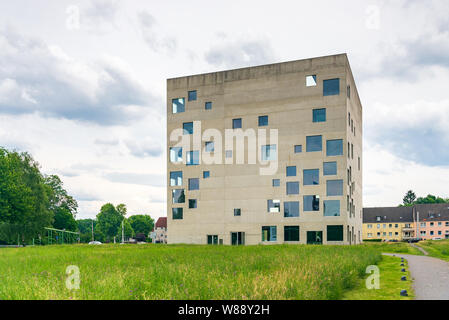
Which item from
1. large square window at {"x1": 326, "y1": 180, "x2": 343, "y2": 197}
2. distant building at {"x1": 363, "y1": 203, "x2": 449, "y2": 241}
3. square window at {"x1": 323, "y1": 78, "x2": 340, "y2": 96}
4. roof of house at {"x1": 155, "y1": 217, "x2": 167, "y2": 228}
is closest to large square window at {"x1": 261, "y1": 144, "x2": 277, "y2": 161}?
large square window at {"x1": 326, "y1": 180, "x2": 343, "y2": 197}

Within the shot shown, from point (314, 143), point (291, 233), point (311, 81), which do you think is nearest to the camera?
point (291, 233)

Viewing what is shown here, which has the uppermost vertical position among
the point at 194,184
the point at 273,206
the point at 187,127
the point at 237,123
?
the point at 237,123

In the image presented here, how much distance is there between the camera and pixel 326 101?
51.2 metres

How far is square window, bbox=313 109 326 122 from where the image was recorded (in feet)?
168

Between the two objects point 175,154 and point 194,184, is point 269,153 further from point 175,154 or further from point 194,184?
point 175,154

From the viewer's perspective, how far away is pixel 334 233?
48.4m

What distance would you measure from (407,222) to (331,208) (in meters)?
78.2

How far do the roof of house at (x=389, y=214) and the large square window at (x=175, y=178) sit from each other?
79765 mm

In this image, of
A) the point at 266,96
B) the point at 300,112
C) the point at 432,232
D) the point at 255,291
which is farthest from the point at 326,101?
the point at 432,232

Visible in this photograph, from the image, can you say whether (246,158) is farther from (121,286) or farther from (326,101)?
(121,286)

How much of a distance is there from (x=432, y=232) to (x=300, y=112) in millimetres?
81109

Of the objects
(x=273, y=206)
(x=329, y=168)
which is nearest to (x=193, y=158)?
(x=273, y=206)

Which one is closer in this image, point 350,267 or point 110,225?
point 350,267

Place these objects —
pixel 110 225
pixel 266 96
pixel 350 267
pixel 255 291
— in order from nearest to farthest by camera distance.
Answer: pixel 255 291 < pixel 350 267 < pixel 266 96 < pixel 110 225
